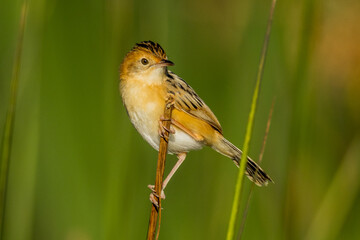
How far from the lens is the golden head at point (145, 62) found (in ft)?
8.31

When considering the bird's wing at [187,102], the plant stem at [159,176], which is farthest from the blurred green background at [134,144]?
the plant stem at [159,176]

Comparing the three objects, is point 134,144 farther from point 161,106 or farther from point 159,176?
point 159,176

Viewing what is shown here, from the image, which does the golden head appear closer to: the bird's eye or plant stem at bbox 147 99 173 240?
the bird's eye

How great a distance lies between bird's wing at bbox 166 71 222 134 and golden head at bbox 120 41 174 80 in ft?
0.29

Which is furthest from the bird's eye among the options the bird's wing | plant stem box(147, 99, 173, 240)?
plant stem box(147, 99, 173, 240)

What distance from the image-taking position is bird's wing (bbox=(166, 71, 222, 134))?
8.59 ft

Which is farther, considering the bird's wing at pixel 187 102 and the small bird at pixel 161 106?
the bird's wing at pixel 187 102

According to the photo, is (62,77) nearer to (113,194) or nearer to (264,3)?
(113,194)

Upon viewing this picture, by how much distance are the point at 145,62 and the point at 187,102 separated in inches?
9.9

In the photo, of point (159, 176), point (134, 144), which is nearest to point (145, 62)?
point (134, 144)

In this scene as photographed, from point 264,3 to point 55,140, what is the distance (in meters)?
1.61

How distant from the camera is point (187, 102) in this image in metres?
2.63

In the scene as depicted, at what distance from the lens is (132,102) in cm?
249

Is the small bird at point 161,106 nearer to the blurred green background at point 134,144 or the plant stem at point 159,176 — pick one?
the blurred green background at point 134,144
